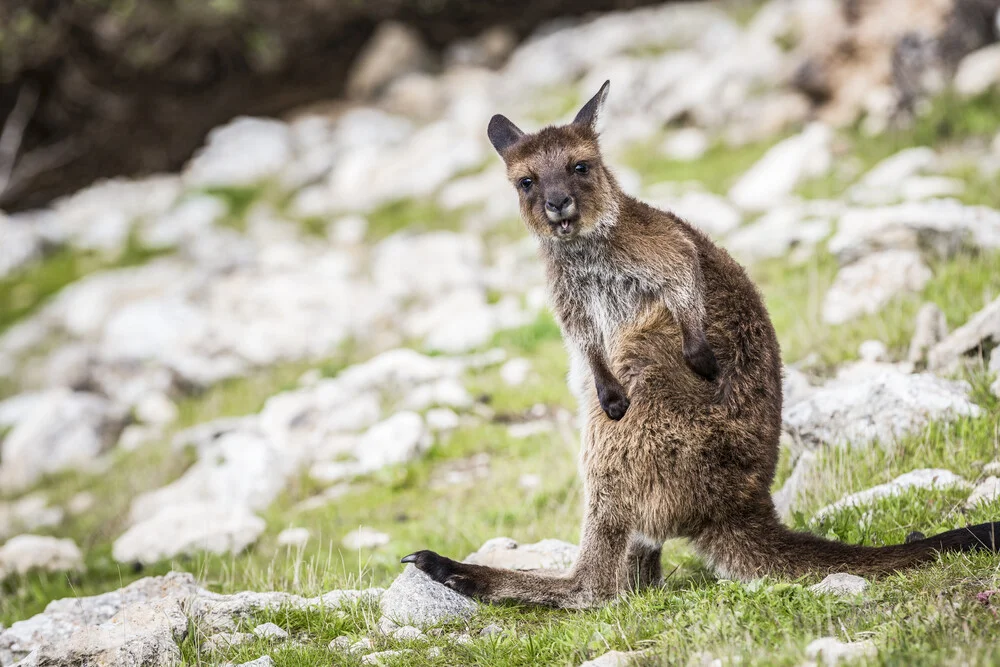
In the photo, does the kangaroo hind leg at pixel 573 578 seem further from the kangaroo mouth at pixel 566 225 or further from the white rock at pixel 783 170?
the white rock at pixel 783 170

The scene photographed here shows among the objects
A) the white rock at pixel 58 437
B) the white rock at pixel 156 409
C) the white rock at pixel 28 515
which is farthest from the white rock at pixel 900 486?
the white rock at pixel 58 437

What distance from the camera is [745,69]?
16781 millimetres

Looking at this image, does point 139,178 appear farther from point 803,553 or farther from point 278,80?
point 803,553

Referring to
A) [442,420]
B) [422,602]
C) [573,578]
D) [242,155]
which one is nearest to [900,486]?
[573,578]

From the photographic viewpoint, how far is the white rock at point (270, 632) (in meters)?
5.06

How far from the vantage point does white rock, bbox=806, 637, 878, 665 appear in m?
3.64

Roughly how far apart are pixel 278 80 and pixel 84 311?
34.4 feet

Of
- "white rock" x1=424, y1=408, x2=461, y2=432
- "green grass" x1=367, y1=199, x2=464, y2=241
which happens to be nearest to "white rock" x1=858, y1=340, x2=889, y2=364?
"white rock" x1=424, y1=408, x2=461, y2=432

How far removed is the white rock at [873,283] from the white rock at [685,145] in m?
6.97

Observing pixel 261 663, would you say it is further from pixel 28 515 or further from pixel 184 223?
pixel 184 223

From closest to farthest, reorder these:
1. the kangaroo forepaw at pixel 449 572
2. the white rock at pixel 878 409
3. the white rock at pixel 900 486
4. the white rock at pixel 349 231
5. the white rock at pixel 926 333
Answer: the kangaroo forepaw at pixel 449 572
the white rock at pixel 900 486
the white rock at pixel 878 409
the white rock at pixel 926 333
the white rock at pixel 349 231

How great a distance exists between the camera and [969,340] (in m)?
7.01

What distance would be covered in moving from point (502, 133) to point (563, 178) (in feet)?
→ 2.26

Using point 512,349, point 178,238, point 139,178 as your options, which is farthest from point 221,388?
point 139,178
